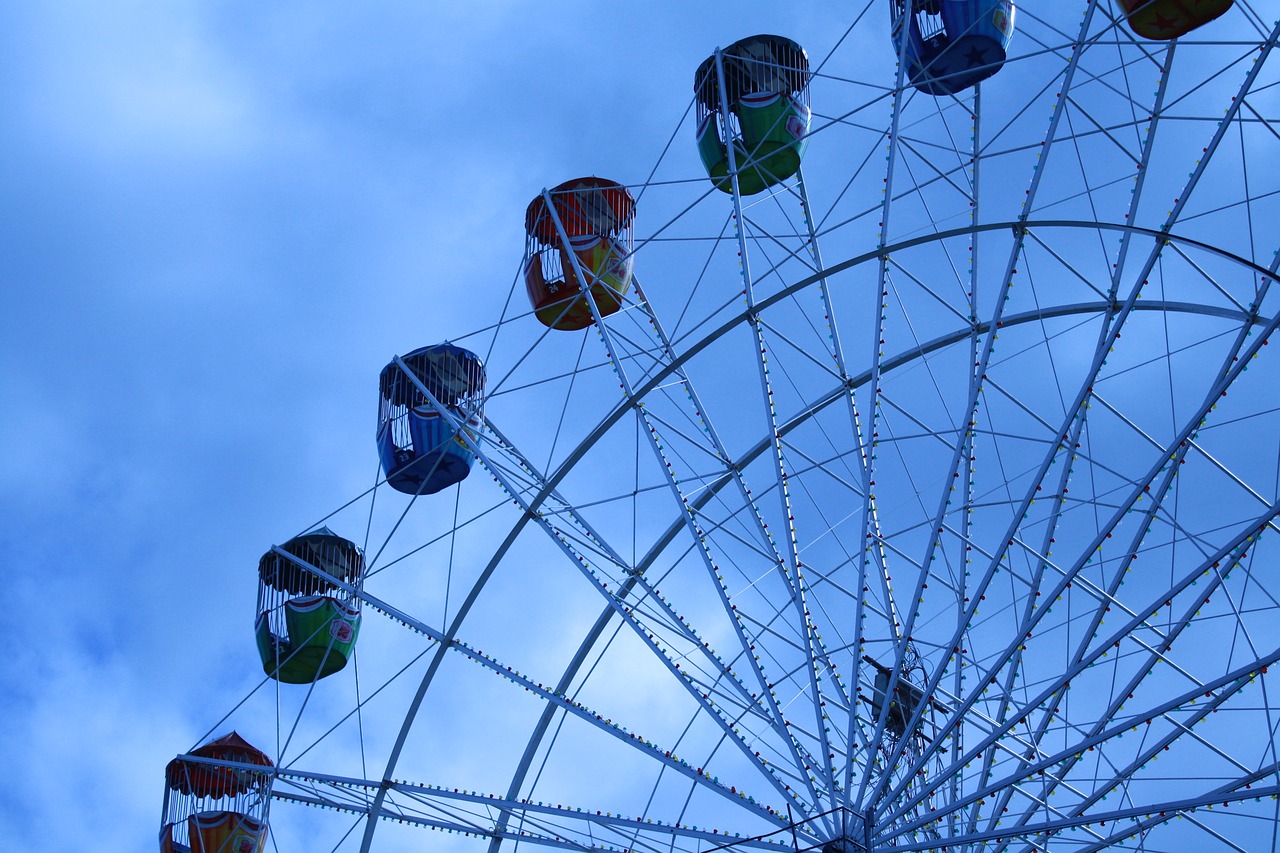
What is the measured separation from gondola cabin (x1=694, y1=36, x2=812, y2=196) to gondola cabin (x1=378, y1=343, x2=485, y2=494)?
13.3 feet

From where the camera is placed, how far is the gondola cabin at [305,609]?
2100 centimetres

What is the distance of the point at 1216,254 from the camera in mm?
13875

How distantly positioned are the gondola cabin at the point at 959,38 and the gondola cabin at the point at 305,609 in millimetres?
9365

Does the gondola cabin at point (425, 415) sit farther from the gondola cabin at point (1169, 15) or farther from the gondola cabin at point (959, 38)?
the gondola cabin at point (1169, 15)

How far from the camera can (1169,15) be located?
56.0 ft

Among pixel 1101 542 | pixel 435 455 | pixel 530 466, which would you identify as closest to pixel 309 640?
pixel 435 455

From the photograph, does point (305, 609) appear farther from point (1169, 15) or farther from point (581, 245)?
point (1169, 15)

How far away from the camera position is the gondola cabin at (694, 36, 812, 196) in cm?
1880

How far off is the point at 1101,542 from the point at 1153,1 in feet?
19.9

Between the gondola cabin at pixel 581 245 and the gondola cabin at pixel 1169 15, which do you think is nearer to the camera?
the gondola cabin at pixel 1169 15

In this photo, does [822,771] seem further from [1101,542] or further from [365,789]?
[365,789]

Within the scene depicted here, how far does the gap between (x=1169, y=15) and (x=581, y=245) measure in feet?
22.5

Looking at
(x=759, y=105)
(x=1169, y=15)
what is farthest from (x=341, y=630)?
(x=1169, y=15)

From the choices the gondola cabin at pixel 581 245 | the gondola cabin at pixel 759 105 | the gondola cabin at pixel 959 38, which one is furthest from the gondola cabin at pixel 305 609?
the gondola cabin at pixel 959 38
